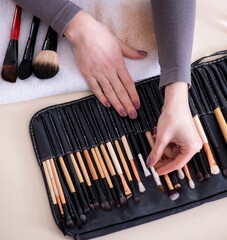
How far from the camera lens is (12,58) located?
→ 2.36 feet

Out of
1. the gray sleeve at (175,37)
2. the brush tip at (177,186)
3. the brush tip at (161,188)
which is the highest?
the gray sleeve at (175,37)

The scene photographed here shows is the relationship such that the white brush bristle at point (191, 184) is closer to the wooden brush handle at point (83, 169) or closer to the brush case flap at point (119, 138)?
the brush case flap at point (119, 138)

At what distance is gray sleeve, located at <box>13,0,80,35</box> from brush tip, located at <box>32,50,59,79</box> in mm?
51

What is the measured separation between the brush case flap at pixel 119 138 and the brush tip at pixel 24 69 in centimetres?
8

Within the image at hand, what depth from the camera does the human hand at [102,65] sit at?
72 centimetres

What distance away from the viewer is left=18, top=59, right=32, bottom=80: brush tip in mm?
714

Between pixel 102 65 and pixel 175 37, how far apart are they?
6.0 inches

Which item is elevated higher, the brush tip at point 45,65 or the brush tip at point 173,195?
the brush tip at point 45,65

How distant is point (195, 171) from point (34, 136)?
0.32 metres

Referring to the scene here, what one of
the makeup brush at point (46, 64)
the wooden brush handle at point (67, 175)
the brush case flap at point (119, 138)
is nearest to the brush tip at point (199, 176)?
the brush case flap at point (119, 138)

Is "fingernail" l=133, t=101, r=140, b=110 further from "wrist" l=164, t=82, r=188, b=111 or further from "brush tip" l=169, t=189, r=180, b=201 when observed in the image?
"brush tip" l=169, t=189, r=180, b=201

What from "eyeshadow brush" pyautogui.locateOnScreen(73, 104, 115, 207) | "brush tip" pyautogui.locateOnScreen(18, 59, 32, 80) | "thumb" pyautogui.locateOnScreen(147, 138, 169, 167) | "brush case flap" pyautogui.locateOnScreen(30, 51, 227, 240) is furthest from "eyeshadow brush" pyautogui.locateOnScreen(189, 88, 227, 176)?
"brush tip" pyautogui.locateOnScreen(18, 59, 32, 80)

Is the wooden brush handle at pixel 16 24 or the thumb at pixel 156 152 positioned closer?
the thumb at pixel 156 152

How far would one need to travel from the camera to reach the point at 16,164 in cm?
69
